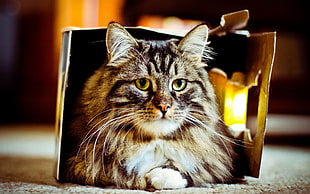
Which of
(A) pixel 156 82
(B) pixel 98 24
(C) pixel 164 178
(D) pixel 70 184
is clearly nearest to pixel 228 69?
(A) pixel 156 82

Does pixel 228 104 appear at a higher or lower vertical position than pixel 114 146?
higher

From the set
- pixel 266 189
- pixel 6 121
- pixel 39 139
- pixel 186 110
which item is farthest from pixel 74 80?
pixel 6 121

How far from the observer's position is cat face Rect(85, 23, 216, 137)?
1026 mm

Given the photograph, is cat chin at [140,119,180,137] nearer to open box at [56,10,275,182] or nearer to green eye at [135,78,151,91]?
green eye at [135,78,151,91]

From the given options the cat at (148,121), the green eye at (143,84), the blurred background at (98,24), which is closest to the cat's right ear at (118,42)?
the cat at (148,121)

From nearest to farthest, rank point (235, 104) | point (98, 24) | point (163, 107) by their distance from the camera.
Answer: point (163, 107) < point (235, 104) < point (98, 24)

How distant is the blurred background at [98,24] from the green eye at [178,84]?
1.34m

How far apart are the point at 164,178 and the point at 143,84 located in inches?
10.2

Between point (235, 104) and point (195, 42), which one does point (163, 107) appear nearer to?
point (195, 42)

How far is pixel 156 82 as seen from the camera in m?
1.04

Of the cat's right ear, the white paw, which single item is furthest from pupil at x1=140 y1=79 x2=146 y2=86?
the white paw

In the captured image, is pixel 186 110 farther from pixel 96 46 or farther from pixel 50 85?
pixel 50 85

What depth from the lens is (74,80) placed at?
1.17 metres

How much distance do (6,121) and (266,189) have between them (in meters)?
2.85
